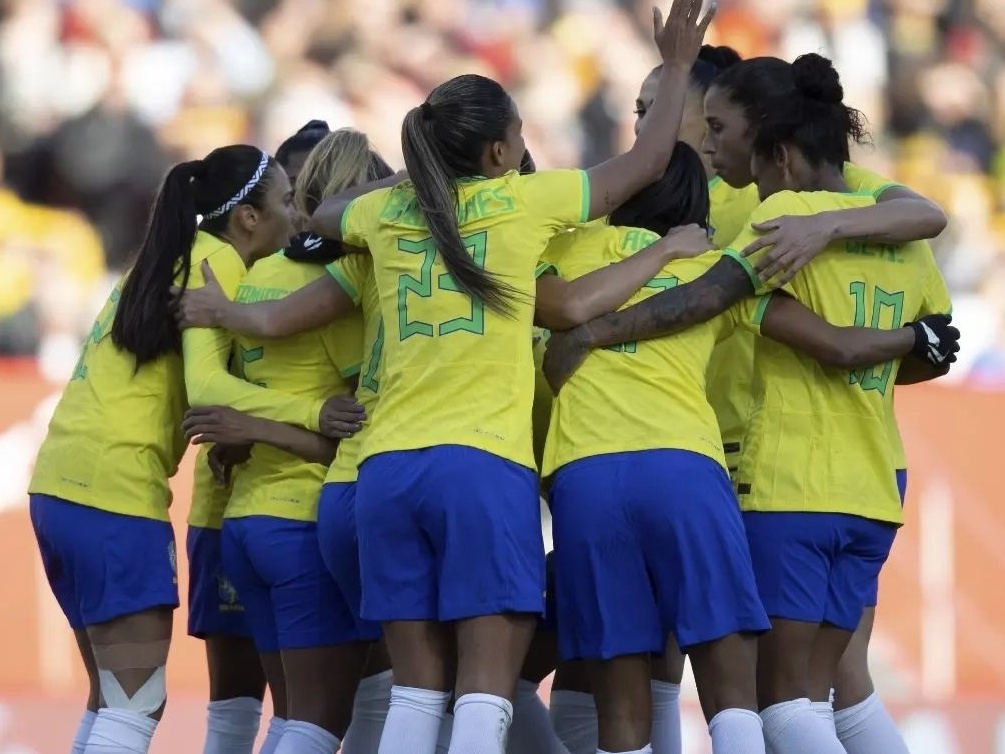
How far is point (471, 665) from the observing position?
3.33m

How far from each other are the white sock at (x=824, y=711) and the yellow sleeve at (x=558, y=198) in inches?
48.8

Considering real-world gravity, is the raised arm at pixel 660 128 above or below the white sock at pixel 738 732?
above

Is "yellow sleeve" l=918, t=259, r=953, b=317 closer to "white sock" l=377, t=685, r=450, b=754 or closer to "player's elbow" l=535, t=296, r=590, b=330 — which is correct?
"player's elbow" l=535, t=296, r=590, b=330

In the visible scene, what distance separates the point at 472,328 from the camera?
3.42 metres

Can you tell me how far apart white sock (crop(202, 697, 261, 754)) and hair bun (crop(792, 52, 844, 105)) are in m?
2.26

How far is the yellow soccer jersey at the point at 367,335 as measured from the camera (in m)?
3.83

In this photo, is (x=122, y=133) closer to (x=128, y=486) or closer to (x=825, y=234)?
(x=128, y=486)

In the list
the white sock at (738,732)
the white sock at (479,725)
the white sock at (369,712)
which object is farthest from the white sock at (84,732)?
the white sock at (738,732)

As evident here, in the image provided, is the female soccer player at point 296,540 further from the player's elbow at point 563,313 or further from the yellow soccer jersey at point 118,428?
the player's elbow at point 563,313

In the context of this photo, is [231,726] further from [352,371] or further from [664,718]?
[664,718]

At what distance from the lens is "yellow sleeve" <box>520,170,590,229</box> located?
3457 mm

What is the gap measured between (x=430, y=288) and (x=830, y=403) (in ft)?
3.34

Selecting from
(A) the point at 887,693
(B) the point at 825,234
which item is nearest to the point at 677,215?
(B) the point at 825,234

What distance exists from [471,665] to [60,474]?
4.46ft
